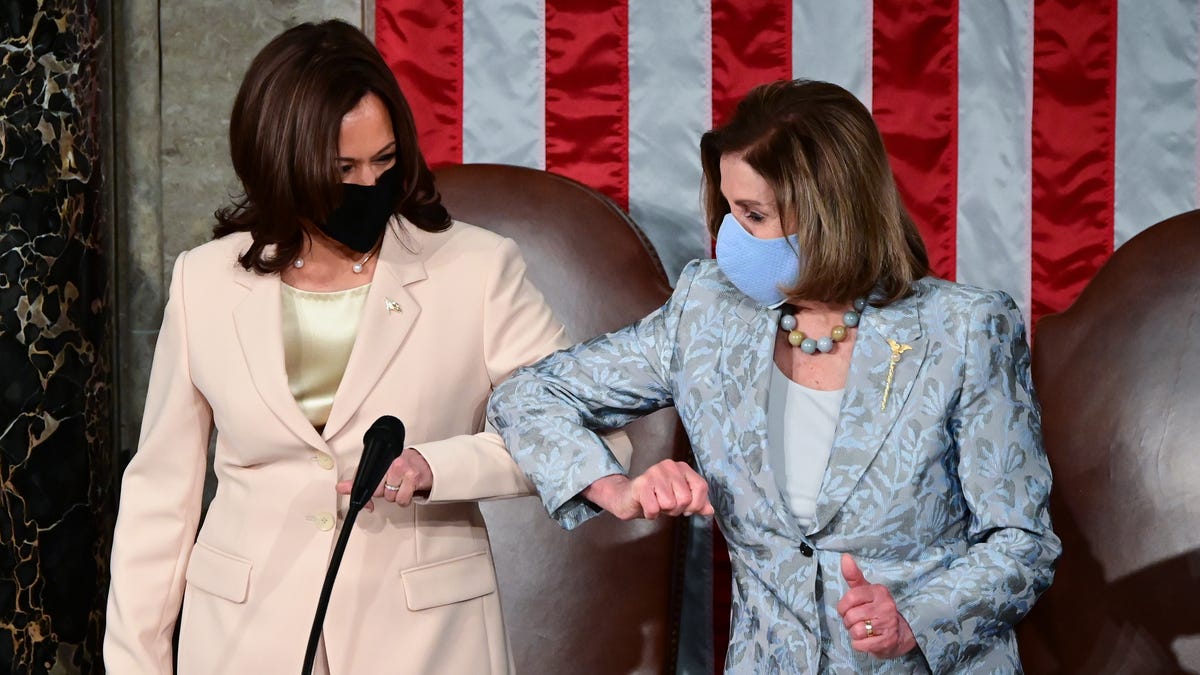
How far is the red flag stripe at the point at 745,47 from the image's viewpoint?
2.88 m

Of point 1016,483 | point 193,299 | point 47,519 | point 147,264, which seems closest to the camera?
point 1016,483

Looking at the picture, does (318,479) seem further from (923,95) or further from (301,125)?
(923,95)

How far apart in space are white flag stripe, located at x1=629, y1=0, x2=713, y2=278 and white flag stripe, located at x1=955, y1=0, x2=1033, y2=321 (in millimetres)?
568

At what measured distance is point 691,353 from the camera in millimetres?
1892

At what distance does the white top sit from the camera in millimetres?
1767

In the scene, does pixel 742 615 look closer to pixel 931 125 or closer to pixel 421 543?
pixel 421 543

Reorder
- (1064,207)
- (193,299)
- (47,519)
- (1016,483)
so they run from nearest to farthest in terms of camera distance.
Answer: (1016,483) → (193,299) → (47,519) → (1064,207)

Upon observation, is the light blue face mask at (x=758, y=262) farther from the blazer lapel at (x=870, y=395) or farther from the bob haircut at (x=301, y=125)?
the bob haircut at (x=301, y=125)

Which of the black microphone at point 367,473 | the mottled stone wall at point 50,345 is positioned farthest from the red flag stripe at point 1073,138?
the mottled stone wall at point 50,345

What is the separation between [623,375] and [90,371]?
1.34 metres

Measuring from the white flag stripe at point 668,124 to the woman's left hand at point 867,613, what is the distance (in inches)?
56.2

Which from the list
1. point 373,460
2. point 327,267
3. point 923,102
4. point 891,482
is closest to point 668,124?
point 923,102

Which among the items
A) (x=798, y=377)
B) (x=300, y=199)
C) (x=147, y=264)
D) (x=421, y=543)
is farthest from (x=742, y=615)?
(x=147, y=264)

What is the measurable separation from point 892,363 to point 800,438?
0.16 m
